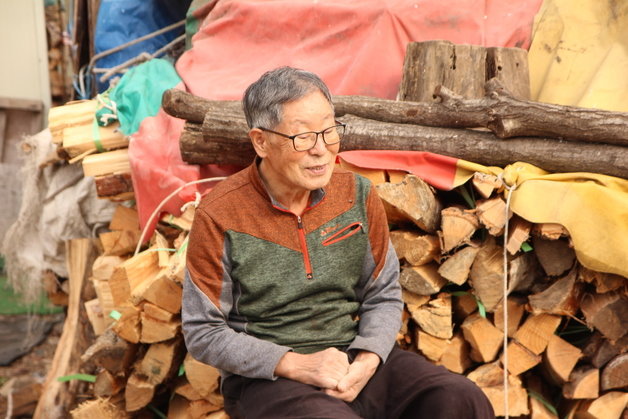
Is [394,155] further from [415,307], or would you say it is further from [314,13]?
[314,13]

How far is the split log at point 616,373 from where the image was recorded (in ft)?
9.59

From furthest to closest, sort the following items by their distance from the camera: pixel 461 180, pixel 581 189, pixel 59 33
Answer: pixel 59 33 < pixel 461 180 < pixel 581 189

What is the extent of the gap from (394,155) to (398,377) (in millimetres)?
1090

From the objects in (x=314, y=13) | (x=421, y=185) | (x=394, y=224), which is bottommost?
(x=394, y=224)

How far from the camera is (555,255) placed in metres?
2.88

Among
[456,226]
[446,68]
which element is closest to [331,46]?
[446,68]

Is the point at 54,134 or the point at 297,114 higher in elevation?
the point at 297,114

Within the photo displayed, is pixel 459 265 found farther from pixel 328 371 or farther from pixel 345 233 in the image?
pixel 328 371

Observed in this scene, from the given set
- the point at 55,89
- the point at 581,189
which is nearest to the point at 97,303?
the point at 581,189

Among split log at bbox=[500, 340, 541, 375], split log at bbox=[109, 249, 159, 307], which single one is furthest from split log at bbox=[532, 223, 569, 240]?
split log at bbox=[109, 249, 159, 307]

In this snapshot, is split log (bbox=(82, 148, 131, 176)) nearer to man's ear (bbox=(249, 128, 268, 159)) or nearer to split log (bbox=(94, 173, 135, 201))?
split log (bbox=(94, 173, 135, 201))

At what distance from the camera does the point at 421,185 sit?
2.88 metres

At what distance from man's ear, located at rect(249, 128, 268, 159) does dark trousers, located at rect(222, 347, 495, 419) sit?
28.7 inches

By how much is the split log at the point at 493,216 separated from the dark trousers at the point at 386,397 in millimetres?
723
